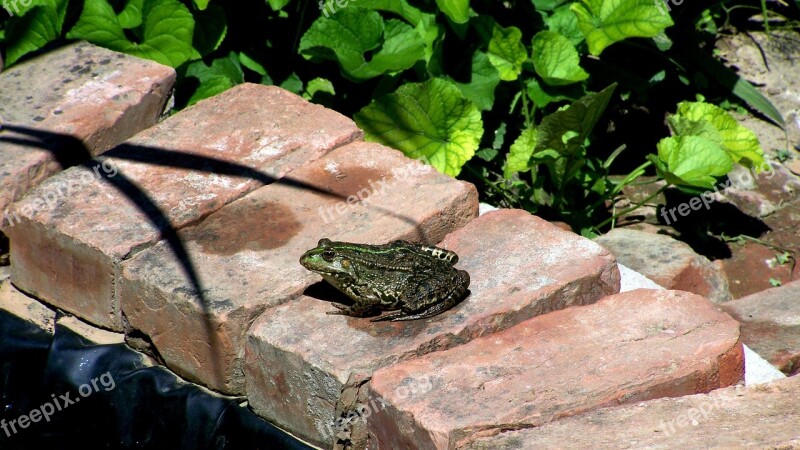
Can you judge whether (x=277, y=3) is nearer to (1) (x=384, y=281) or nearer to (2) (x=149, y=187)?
(2) (x=149, y=187)

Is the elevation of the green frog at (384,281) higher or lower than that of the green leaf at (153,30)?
lower

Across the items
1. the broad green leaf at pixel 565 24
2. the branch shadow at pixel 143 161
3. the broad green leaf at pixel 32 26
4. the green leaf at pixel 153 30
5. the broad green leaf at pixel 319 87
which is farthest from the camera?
the broad green leaf at pixel 565 24

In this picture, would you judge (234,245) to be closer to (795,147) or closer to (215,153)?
(215,153)

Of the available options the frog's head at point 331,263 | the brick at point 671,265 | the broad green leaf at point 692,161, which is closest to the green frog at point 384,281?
the frog's head at point 331,263

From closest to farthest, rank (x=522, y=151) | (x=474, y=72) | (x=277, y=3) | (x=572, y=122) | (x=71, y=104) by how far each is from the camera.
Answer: (x=71, y=104) < (x=572, y=122) < (x=522, y=151) < (x=277, y=3) < (x=474, y=72)

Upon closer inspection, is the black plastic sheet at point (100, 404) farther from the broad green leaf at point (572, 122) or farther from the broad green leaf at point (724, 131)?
the broad green leaf at point (724, 131)

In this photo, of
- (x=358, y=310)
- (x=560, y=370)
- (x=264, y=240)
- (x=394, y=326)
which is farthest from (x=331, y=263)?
(x=560, y=370)
